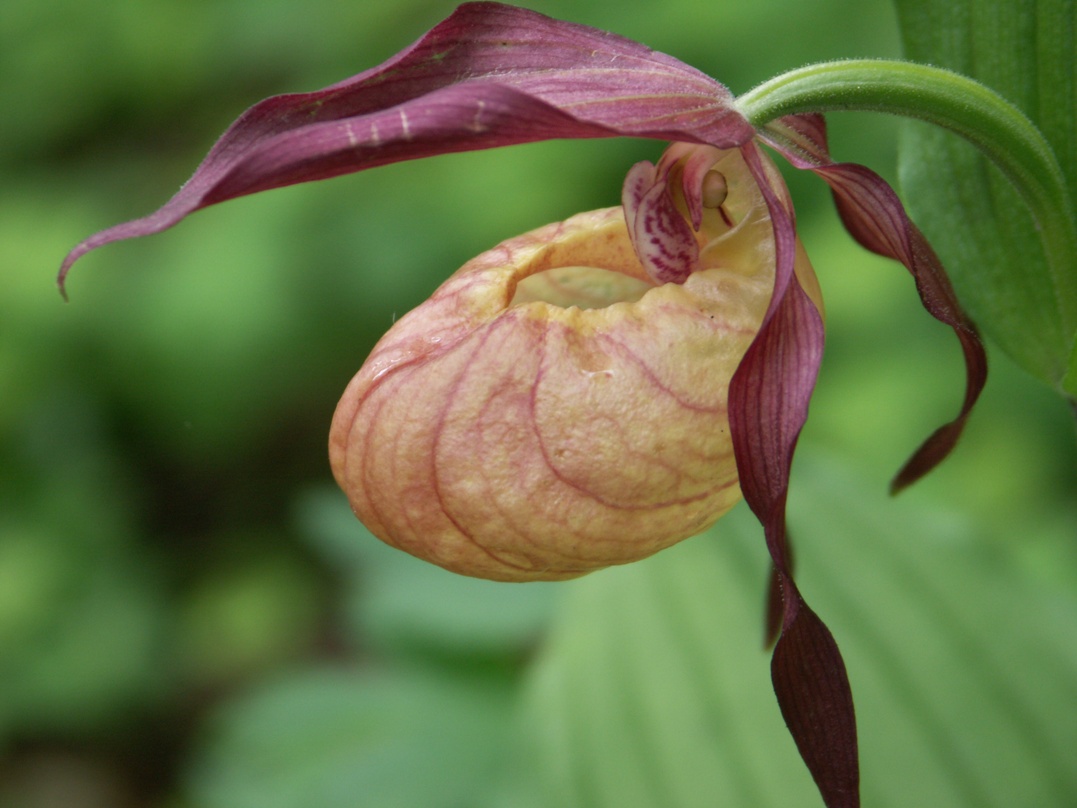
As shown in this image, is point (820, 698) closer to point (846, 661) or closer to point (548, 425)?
point (548, 425)

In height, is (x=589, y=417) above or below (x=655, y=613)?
above

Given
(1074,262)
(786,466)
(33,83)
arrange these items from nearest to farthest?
(786,466), (1074,262), (33,83)

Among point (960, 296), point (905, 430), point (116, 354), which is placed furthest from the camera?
point (116, 354)

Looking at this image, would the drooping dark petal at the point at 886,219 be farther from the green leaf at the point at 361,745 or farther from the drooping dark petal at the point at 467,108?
the green leaf at the point at 361,745

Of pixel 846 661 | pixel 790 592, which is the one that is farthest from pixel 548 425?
pixel 846 661

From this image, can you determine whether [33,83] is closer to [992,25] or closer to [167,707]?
[167,707]

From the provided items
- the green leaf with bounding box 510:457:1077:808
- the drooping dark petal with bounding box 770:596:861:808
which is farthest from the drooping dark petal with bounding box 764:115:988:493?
the green leaf with bounding box 510:457:1077:808

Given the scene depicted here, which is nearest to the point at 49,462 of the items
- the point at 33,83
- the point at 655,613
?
the point at 33,83
